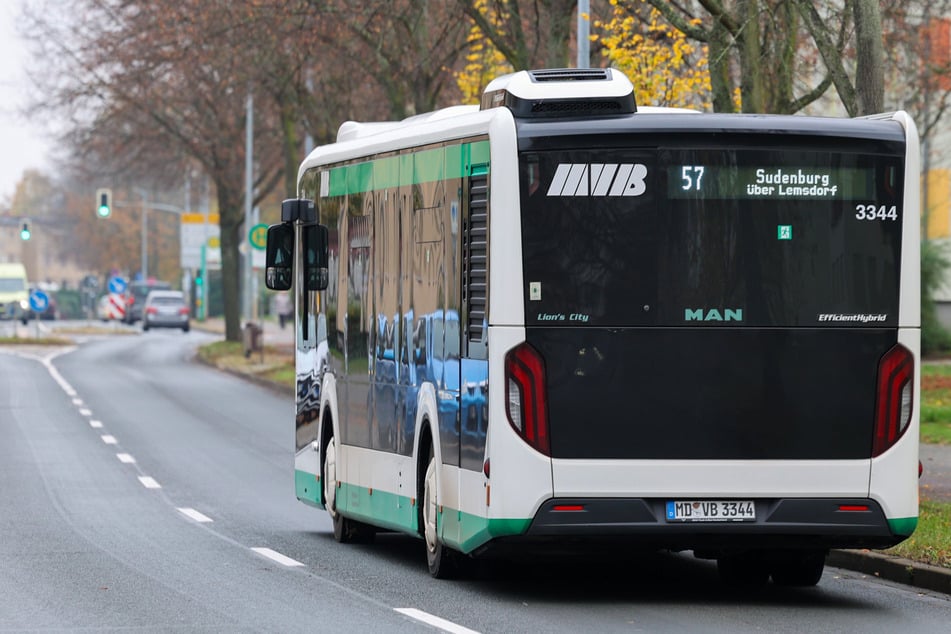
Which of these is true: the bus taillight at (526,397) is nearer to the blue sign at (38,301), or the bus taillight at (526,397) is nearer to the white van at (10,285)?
the blue sign at (38,301)

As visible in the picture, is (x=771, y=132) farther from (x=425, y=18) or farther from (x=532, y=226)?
(x=425, y=18)

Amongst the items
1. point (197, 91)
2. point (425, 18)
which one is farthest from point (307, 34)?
point (197, 91)

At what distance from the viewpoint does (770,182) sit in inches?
441

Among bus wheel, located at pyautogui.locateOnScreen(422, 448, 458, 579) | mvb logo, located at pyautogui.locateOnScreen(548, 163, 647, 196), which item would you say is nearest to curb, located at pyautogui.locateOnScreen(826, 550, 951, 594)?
bus wheel, located at pyautogui.locateOnScreen(422, 448, 458, 579)

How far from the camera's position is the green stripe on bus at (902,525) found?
11172 mm

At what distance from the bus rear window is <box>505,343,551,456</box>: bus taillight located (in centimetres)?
21

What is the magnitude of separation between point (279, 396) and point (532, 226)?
27785 millimetres

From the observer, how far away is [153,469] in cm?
2277

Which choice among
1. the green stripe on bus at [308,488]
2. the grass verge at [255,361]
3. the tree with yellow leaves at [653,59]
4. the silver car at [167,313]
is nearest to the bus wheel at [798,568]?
the green stripe on bus at [308,488]

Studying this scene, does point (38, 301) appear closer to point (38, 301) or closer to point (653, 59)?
point (38, 301)

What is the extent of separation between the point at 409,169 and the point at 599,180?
6.91 ft

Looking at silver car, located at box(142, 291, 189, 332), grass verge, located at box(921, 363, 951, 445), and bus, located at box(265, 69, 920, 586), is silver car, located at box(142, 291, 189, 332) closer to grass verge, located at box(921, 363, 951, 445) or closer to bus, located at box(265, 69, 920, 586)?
grass verge, located at box(921, 363, 951, 445)

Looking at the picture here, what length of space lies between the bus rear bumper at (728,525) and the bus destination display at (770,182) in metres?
1.64

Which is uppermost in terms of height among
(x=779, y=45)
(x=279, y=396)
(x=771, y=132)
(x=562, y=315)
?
(x=779, y=45)
